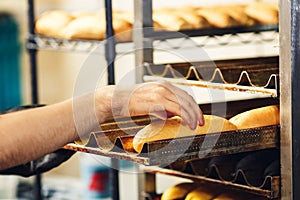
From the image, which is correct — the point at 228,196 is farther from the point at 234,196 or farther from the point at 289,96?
the point at 289,96

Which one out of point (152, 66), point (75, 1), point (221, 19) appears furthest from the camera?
point (75, 1)

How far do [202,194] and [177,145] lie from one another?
1.20 feet

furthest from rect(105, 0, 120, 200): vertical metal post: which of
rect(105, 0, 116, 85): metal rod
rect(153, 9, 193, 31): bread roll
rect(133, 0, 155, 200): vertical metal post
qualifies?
rect(153, 9, 193, 31): bread roll

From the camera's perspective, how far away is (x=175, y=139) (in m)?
1.18

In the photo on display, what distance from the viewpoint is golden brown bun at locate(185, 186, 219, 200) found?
1.50 metres

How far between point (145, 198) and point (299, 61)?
67 centimetres

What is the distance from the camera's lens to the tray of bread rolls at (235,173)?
1340 mm

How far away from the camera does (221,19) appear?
217cm

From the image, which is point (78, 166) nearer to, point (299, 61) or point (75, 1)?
point (75, 1)

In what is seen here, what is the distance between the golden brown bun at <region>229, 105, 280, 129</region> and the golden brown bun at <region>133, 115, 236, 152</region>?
0.14ft

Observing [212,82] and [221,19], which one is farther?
[221,19]

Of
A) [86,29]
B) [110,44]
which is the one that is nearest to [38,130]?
[110,44]

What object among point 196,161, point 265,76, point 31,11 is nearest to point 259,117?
point 265,76

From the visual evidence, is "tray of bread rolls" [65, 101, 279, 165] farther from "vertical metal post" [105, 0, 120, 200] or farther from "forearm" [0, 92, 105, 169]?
"vertical metal post" [105, 0, 120, 200]
